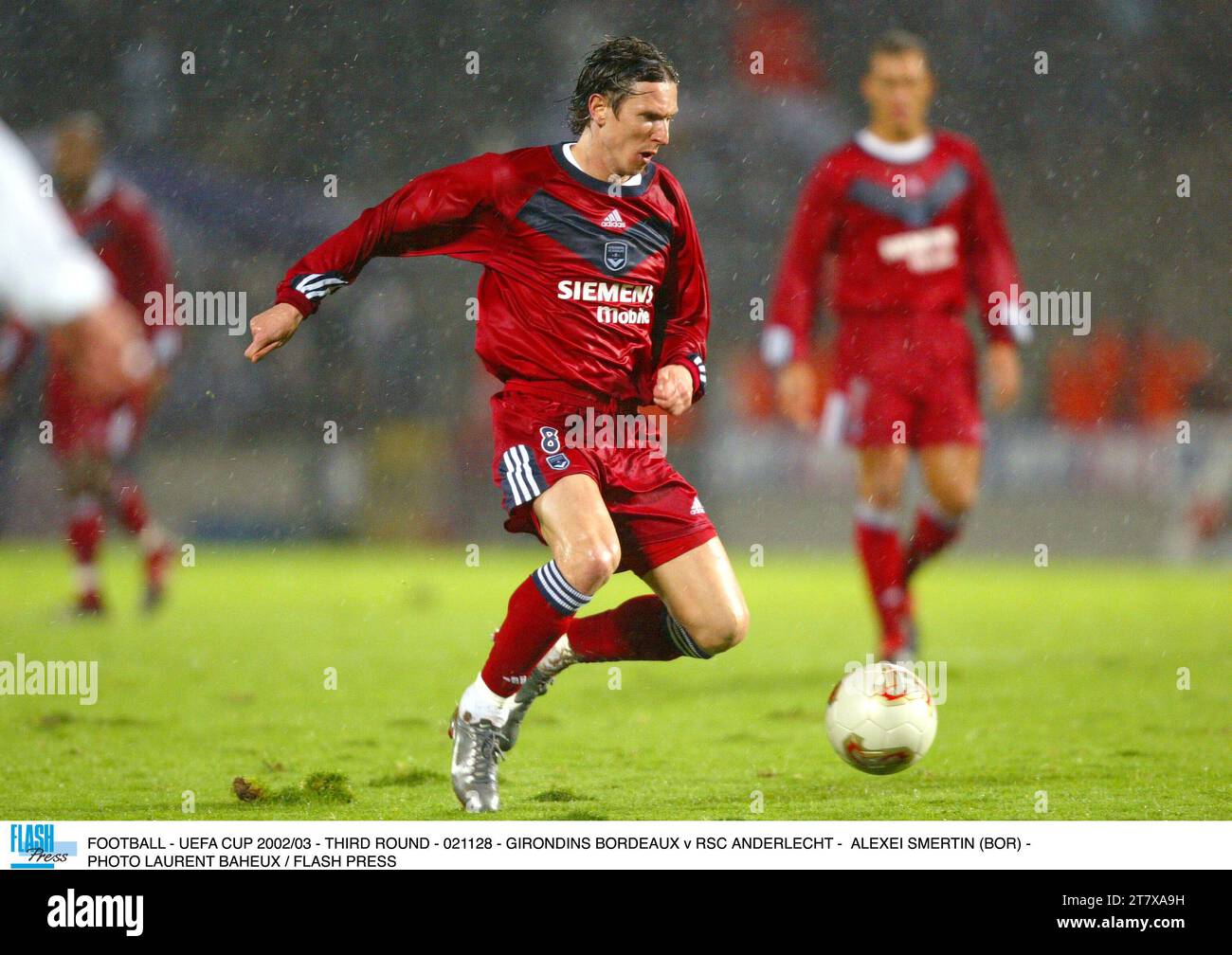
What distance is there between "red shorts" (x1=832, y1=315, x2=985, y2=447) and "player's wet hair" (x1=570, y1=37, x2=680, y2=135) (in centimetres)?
221

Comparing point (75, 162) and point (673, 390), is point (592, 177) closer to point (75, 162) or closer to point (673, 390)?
point (673, 390)

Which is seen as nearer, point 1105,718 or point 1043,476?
point 1105,718

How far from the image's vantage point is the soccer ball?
3.58 m

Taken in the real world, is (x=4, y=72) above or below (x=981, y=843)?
above

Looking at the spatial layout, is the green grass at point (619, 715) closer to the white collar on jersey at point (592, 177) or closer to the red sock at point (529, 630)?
the red sock at point (529, 630)

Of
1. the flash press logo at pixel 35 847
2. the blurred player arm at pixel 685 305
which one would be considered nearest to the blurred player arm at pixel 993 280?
the blurred player arm at pixel 685 305

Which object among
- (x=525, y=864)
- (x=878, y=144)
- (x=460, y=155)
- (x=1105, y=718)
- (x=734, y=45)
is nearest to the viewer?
(x=525, y=864)

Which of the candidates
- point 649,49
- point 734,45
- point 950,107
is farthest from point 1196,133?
point 649,49

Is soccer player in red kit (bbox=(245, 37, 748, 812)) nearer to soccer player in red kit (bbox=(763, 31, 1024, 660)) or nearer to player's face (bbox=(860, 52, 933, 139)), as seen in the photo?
soccer player in red kit (bbox=(763, 31, 1024, 660))

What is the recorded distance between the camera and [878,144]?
586 centimetres

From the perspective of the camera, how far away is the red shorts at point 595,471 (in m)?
3.54

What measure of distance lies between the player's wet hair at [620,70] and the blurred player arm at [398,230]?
315 mm

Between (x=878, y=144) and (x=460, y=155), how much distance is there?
520 centimetres

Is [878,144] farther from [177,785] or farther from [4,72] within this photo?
[4,72]
